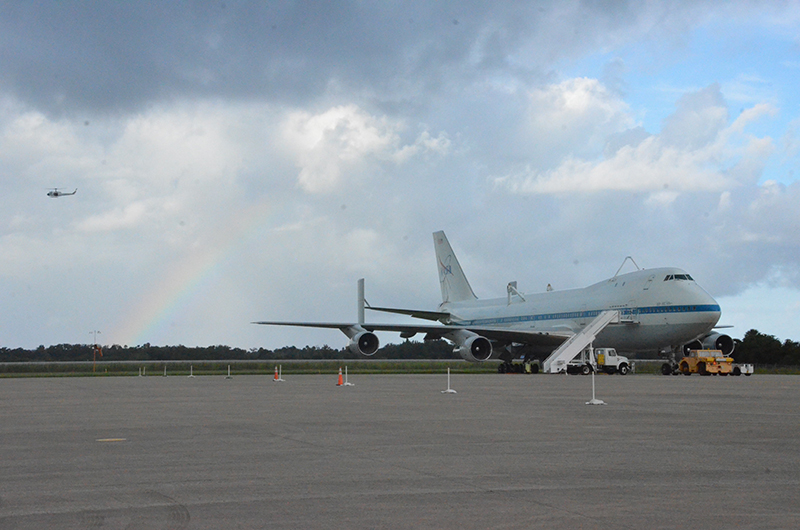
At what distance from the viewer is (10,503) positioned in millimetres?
7094

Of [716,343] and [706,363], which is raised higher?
[716,343]

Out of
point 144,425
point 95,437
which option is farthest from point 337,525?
point 144,425

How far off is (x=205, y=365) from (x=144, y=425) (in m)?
56.9

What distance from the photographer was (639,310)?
4278cm

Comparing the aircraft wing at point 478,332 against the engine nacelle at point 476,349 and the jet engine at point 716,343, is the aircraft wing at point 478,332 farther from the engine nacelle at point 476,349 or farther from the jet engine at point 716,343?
the jet engine at point 716,343

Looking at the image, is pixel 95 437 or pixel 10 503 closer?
pixel 10 503

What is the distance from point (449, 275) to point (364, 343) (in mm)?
20240

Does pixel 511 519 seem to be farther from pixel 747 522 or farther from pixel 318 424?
pixel 318 424

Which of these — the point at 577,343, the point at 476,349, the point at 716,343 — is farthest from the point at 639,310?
the point at 476,349

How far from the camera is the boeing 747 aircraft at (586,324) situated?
1625 inches

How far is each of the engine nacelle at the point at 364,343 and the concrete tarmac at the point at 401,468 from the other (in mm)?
28814

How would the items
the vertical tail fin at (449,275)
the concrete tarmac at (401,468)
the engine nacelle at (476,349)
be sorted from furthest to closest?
the vertical tail fin at (449,275) → the engine nacelle at (476,349) → the concrete tarmac at (401,468)

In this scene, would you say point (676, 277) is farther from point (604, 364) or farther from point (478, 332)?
point (478, 332)

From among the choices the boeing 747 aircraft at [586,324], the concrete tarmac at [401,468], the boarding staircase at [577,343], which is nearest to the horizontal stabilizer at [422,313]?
the boeing 747 aircraft at [586,324]
